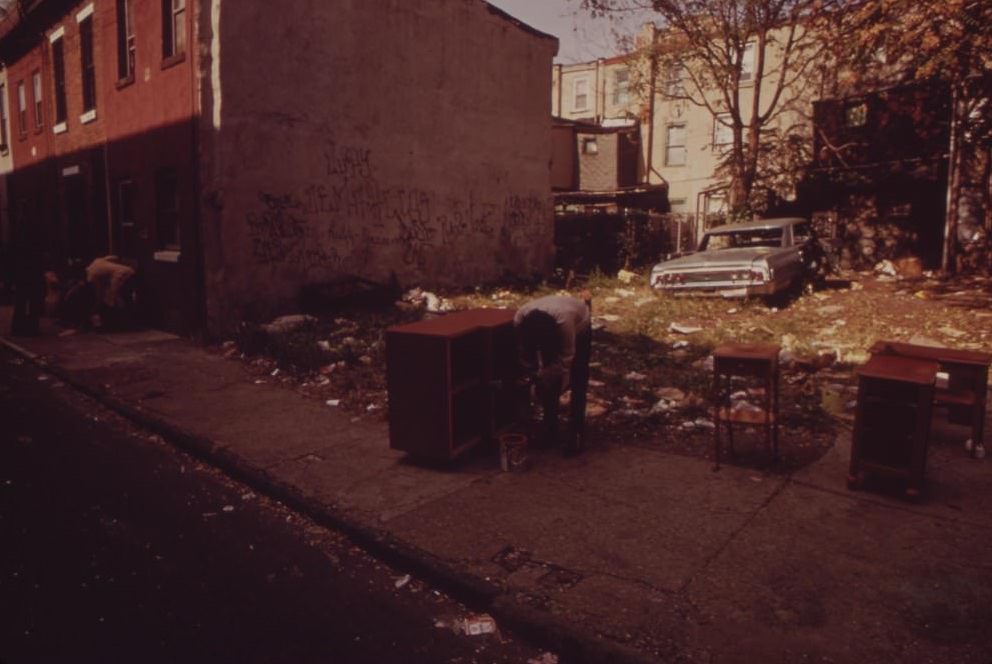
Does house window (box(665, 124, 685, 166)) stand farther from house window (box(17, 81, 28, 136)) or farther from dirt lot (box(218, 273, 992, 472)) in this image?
house window (box(17, 81, 28, 136))

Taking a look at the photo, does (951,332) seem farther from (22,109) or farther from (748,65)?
(22,109)

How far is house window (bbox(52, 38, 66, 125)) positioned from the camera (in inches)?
609

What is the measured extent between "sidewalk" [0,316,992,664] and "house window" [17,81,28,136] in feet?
54.7

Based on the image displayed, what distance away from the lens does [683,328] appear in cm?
985

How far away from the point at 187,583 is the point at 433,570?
1.33 meters

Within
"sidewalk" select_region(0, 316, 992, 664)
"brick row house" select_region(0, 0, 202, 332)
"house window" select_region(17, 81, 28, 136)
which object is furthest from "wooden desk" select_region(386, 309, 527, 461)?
"house window" select_region(17, 81, 28, 136)

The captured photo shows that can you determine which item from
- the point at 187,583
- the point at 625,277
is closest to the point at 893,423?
the point at 187,583

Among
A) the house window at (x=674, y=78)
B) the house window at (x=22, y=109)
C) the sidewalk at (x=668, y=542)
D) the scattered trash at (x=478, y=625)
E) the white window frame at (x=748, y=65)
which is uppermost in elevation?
the white window frame at (x=748, y=65)

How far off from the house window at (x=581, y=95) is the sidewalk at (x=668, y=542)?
98.3 feet

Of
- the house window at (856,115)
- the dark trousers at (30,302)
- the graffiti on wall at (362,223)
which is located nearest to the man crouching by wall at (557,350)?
the graffiti on wall at (362,223)

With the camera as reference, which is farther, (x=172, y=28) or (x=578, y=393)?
(x=172, y=28)

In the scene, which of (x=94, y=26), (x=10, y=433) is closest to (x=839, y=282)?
(x=10, y=433)

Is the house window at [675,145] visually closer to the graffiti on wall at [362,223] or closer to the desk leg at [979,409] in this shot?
the graffiti on wall at [362,223]

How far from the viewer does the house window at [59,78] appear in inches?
609
